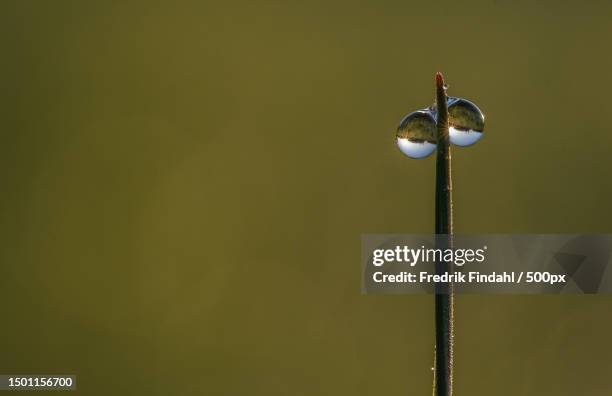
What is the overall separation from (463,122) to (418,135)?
17 millimetres

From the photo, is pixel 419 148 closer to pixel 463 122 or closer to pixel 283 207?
pixel 463 122

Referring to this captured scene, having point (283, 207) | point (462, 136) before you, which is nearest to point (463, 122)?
point (462, 136)

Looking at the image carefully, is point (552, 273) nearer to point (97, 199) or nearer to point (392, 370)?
point (392, 370)

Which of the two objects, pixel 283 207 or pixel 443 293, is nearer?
pixel 443 293

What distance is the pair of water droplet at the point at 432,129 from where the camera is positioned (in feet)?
0.75

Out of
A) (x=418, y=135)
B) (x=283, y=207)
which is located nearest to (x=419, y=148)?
(x=418, y=135)

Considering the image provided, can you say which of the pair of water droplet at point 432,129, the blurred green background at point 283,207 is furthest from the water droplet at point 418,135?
the blurred green background at point 283,207

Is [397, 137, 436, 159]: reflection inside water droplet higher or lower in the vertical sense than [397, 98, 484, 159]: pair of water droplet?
lower

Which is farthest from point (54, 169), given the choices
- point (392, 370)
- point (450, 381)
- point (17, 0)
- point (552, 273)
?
point (450, 381)

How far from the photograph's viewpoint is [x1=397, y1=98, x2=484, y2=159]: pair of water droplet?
23 centimetres

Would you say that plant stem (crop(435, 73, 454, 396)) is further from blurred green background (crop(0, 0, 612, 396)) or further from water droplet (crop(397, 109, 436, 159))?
blurred green background (crop(0, 0, 612, 396))

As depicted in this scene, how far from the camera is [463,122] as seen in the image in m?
0.24

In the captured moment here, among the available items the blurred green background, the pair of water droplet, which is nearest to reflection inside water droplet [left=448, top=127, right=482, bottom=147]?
the pair of water droplet

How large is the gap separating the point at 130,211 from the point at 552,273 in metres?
0.84
